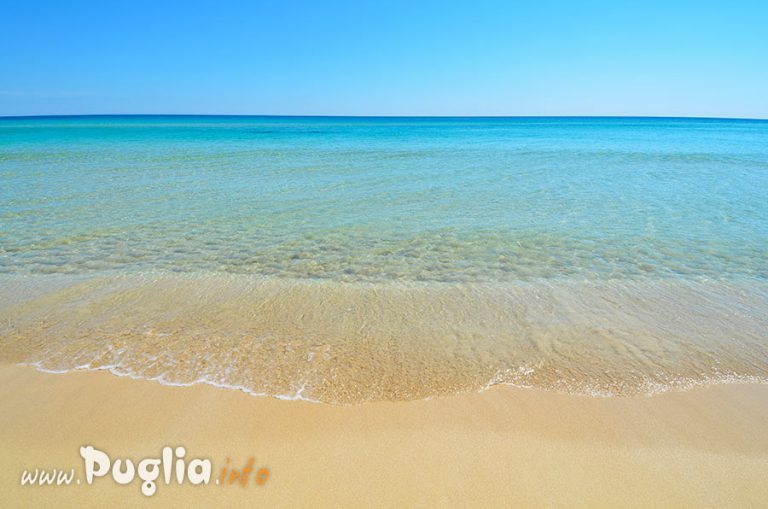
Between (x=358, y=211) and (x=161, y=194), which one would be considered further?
(x=161, y=194)

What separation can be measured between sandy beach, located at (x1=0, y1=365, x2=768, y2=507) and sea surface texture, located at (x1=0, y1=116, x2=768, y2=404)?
0.83ft

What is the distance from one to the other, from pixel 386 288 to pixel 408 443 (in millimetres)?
3059

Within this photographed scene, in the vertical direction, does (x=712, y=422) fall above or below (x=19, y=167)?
below

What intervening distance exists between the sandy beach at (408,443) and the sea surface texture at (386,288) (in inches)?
10.0

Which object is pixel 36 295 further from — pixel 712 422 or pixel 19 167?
pixel 19 167

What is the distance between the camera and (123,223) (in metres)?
9.18

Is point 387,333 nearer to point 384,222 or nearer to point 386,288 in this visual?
point 386,288

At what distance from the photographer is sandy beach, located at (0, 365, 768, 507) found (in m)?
2.69

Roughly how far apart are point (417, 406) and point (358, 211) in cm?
737

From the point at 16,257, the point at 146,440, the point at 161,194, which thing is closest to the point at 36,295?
the point at 16,257

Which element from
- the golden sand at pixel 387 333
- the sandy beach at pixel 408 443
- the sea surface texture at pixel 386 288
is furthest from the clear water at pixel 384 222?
the sandy beach at pixel 408 443

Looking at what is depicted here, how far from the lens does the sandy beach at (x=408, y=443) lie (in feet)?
8.82

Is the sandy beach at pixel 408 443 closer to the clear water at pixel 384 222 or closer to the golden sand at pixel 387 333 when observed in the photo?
the golden sand at pixel 387 333

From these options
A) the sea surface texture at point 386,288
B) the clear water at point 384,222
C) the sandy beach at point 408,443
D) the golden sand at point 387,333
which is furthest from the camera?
the clear water at point 384,222
